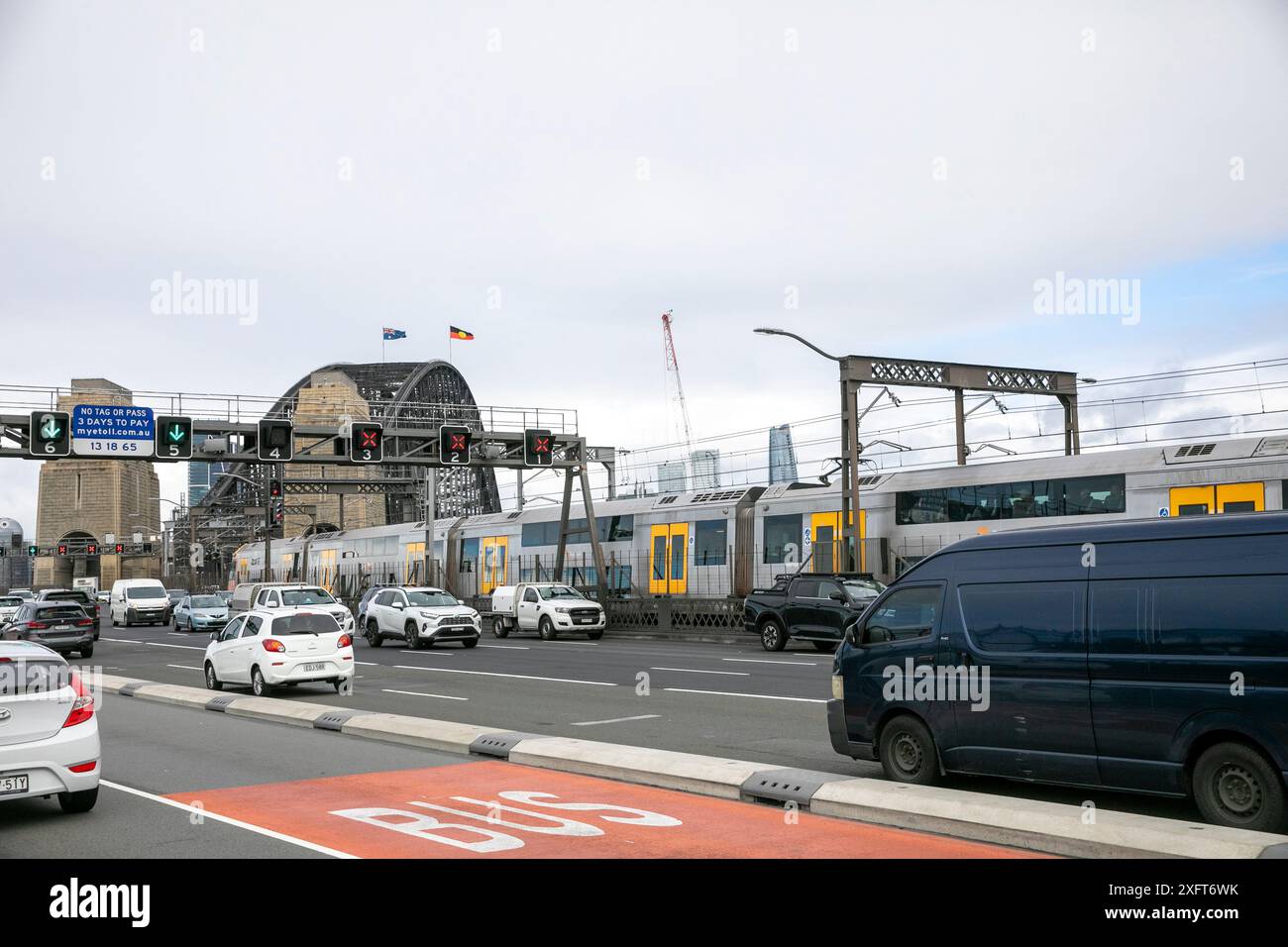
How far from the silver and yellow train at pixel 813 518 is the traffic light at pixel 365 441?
364 inches

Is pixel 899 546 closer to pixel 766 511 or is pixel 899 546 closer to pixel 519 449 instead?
pixel 766 511

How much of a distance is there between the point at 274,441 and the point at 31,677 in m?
29.1

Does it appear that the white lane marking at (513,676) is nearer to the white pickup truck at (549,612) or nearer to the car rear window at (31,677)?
the white pickup truck at (549,612)

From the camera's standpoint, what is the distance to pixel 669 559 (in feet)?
134

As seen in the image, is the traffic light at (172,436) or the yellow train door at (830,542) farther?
the traffic light at (172,436)

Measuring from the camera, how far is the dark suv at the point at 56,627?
32938mm

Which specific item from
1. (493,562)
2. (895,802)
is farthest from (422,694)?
(493,562)

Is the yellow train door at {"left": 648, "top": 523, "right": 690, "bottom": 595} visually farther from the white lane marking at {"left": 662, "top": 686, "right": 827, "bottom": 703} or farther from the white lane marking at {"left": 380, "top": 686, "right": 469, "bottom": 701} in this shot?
the white lane marking at {"left": 662, "top": 686, "right": 827, "bottom": 703}

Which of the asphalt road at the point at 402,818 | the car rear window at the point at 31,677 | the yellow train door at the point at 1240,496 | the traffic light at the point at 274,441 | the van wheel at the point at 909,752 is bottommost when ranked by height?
the asphalt road at the point at 402,818

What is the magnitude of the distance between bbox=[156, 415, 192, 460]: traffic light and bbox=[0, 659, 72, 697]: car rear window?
1156 inches

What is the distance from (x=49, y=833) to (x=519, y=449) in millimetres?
33846

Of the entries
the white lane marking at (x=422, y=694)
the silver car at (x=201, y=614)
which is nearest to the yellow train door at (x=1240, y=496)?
the white lane marking at (x=422, y=694)
